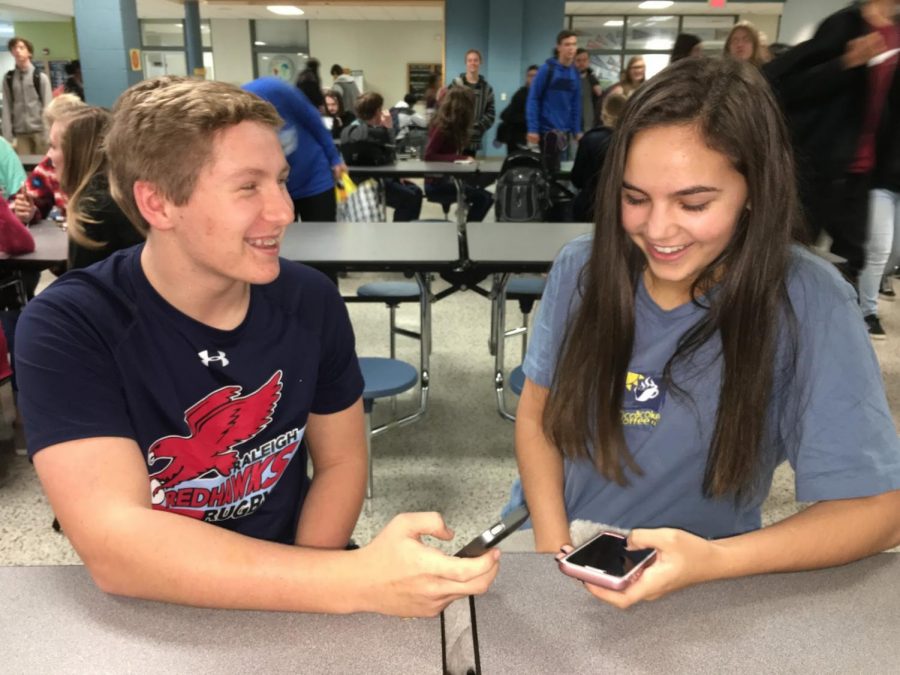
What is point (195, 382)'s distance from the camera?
102cm

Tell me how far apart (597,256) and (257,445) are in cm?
61

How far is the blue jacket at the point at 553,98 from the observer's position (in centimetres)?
699

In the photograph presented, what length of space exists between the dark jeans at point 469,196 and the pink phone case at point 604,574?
5.40m

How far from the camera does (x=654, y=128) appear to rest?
99 cm

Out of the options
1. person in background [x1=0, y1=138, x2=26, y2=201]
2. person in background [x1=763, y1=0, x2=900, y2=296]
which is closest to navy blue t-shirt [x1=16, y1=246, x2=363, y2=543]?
person in background [x1=763, y1=0, x2=900, y2=296]

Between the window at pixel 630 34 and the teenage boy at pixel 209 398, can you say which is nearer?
the teenage boy at pixel 209 398

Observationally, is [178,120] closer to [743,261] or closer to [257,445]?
[257,445]

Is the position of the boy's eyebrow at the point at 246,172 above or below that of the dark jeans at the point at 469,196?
above

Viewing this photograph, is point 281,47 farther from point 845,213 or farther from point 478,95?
point 845,213

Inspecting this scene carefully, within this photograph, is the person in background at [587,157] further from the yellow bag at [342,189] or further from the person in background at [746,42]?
the yellow bag at [342,189]

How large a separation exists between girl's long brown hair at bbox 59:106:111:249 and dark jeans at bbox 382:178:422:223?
11.5ft

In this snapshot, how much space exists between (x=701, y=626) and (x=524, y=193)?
4.30 meters

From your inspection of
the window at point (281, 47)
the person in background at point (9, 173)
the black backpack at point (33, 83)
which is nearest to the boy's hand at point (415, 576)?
the person in background at point (9, 173)

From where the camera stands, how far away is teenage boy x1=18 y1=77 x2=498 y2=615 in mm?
773
